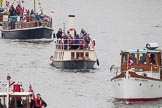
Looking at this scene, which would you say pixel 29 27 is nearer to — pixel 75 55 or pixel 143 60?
pixel 75 55

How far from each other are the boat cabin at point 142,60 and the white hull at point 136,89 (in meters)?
1.29

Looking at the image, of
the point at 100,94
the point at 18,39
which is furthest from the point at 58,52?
the point at 18,39

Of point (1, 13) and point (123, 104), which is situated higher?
point (1, 13)

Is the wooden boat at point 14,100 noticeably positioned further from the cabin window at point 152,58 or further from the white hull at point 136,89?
the cabin window at point 152,58

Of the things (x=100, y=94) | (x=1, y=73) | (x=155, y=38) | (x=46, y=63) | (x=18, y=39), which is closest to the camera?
(x=100, y=94)

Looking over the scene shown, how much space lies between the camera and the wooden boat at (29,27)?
96688 mm

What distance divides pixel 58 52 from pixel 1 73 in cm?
519

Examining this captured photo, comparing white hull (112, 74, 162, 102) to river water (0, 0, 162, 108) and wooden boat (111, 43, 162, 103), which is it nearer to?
wooden boat (111, 43, 162, 103)

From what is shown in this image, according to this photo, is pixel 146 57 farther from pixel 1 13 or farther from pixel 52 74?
pixel 1 13

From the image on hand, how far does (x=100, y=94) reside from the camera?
62.2 metres

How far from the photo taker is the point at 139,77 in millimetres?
57469

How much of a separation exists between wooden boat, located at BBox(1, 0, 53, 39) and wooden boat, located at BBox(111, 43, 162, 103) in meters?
36.7

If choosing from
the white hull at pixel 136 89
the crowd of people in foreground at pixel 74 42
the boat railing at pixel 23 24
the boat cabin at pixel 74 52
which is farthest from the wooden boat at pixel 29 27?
the white hull at pixel 136 89

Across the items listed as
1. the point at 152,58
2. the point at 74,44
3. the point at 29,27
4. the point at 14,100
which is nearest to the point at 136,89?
the point at 152,58
